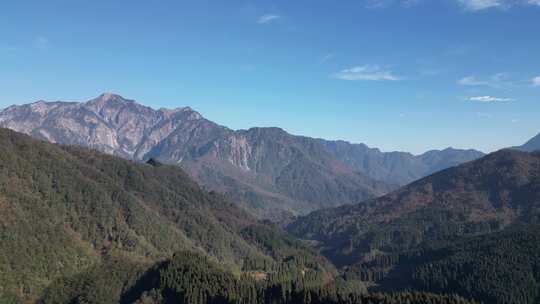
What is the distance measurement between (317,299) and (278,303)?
16.3m

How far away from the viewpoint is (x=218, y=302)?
195500mm

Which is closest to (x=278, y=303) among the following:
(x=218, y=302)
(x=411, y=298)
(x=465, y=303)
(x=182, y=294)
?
(x=218, y=302)

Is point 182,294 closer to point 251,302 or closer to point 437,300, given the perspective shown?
point 251,302

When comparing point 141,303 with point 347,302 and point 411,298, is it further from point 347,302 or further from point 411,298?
point 411,298

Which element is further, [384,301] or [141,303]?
[141,303]

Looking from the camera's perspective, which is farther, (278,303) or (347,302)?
(278,303)

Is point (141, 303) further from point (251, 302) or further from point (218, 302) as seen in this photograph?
point (251, 302)

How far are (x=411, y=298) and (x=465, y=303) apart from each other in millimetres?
21239

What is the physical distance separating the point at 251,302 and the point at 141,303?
4581 centimetres

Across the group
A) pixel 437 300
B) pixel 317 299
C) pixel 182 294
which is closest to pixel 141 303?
pixel 182 294

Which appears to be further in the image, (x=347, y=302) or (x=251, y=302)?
(x=251, y=302)

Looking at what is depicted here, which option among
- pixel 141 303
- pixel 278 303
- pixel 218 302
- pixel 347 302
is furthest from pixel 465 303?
pixel 141 303

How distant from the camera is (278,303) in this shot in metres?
198

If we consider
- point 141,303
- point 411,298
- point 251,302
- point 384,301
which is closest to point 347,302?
point 384,301
